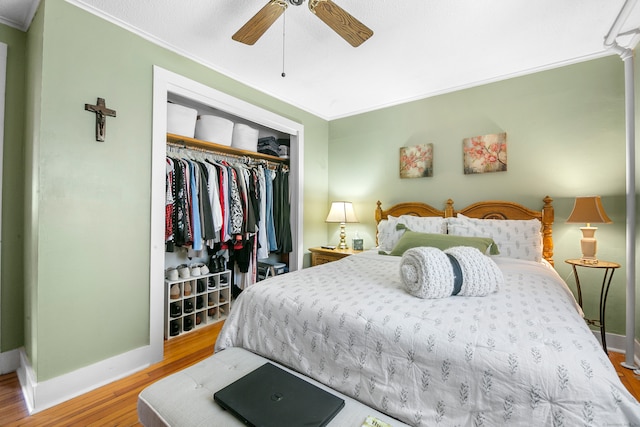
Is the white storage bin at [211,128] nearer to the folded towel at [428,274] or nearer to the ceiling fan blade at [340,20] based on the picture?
the ceiling fan blade at [340,20]

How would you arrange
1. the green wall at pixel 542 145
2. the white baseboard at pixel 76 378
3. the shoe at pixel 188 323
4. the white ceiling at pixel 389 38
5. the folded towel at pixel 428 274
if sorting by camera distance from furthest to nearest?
1. the shoe at pixel 188 323
2. the green wall at pixel 542 145
3. the white ceiling at pixel 389 38
4. the white baseboard at pixel 76 378
5. the folded towel at pixel 428 274

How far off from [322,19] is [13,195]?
2.41 meters

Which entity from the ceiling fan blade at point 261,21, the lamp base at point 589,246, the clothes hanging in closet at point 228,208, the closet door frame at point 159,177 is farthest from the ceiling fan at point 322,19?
the lamp base at point 589,246

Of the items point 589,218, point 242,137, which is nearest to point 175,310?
point 242,137

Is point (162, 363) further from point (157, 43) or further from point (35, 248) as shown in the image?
point (157, 43)

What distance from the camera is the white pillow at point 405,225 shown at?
2.68 metres

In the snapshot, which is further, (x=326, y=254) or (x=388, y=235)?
(x=326, y=254)

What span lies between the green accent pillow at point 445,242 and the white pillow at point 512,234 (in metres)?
0.14

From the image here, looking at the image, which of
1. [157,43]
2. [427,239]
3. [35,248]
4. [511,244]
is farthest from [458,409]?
[157,43]

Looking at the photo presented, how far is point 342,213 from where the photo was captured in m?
3.43

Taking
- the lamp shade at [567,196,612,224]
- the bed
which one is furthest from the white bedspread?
the lamp shade at [567,196,612,224]

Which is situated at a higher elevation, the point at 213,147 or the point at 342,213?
the point at 213,147

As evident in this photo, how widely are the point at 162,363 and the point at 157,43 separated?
2445mm

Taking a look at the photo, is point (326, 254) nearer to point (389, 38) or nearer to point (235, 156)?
point (235, 156)
